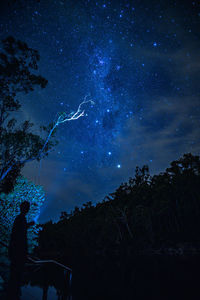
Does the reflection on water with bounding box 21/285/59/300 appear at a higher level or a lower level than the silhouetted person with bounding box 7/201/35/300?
lower

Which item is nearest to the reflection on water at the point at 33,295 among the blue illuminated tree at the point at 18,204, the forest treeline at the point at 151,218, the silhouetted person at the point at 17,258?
the blue illuminated tree at the point at 18,204

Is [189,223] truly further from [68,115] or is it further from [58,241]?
[58,241]

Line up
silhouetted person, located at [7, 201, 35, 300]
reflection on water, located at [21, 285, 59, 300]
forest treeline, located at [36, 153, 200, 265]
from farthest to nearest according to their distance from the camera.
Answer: forest treeline, located at [36, 153, 200, 265]
reflection on water, located at [21, 285, 59, 300]
silhouetted person, located at [7, 201, 35, 300]

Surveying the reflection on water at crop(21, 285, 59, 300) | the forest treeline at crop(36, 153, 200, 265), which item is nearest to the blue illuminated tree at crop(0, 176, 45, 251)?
the reflection on water at crop(21, 285, 59, 300)

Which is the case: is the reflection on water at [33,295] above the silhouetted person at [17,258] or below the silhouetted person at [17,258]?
below

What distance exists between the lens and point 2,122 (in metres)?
11.8

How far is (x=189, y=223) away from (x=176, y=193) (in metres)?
6.87

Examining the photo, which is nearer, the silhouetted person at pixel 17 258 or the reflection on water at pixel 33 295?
the silhouetted person at pixel 17 258

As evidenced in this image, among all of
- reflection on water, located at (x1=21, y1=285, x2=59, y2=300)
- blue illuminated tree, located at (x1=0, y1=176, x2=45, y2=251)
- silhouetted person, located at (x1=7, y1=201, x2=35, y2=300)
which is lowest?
reflection on water, located at (x1=21, y1=285, x2=59, y2=300)

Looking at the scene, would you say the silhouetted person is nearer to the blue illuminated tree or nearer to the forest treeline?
the blue illuminated tree

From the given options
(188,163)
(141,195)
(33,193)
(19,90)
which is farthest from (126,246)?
(19,90)

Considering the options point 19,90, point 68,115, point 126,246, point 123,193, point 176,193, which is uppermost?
point 123,193

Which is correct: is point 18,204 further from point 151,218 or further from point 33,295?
point 151,218

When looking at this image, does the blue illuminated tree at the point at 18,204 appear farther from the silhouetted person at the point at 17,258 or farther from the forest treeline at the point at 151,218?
the forest treeline at the point at 151,218
